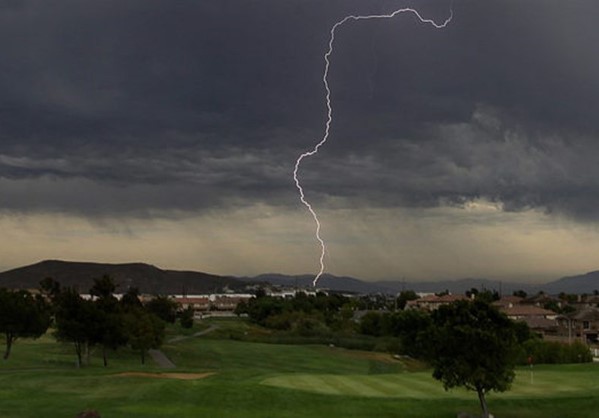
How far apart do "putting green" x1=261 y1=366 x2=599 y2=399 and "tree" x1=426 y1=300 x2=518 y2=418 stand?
9.93 meters

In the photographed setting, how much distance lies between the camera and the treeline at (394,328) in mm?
40344

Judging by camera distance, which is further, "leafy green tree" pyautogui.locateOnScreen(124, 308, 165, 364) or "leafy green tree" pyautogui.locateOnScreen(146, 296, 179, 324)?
"leafy green tree" pyautogui.locateOnScreen(146, 296, 179, 324)

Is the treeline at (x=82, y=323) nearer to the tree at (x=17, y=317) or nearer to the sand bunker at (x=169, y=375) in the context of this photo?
the tree at (x=17, y=317)

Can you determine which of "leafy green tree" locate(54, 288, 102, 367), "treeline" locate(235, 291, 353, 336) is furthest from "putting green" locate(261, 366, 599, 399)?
"treeline" locate(235, 291, 353, 336)

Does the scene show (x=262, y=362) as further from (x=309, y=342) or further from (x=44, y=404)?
(x=44, y=404)

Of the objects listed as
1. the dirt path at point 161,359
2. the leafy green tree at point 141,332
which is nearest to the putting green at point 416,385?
the dirt path at point 161,359

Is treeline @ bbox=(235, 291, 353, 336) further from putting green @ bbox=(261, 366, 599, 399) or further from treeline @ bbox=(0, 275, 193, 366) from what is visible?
putting green @ bbox=(261, 366, 599, 399)

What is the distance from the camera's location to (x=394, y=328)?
126312mm

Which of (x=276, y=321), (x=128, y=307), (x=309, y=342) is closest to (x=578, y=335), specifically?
(x=309, y=342)

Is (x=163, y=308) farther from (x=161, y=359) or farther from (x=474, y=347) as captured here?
(x=474, y=347)

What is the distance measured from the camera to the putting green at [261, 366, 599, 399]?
49375mm

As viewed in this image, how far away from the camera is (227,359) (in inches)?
3543

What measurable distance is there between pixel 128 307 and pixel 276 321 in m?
75.7

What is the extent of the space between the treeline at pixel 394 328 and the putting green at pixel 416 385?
2593mm
